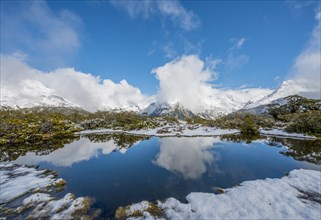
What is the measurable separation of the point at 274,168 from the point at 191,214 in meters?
20.3

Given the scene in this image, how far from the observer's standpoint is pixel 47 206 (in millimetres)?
17062

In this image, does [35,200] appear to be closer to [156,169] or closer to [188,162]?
[156,169]

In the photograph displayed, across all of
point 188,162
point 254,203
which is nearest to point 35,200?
point 254,203

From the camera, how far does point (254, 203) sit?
16422 millimetres

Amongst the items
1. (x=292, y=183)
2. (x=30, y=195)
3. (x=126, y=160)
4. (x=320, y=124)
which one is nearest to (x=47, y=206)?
(x=30, y=195)

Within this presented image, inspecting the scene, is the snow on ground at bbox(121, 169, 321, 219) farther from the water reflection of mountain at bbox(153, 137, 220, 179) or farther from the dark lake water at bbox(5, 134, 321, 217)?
the water reflection of mountain at bbox(153, 137, 220, 179)

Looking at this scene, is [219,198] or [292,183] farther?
[292,183]

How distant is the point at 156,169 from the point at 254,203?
53.9 ft

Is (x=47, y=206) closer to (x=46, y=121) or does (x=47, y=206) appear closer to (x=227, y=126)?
(x=46, y=121)

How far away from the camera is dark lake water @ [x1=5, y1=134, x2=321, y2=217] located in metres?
21.0

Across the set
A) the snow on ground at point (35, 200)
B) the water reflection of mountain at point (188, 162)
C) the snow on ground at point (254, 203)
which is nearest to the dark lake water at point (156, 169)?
the water reflection of mountain at point (188, 162)

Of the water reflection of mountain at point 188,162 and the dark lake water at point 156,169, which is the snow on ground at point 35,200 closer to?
the dark lake water at point 156,169

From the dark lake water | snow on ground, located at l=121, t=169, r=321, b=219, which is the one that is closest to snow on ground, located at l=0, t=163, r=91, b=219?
the dark lake water

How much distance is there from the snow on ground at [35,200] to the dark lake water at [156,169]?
188 cm
